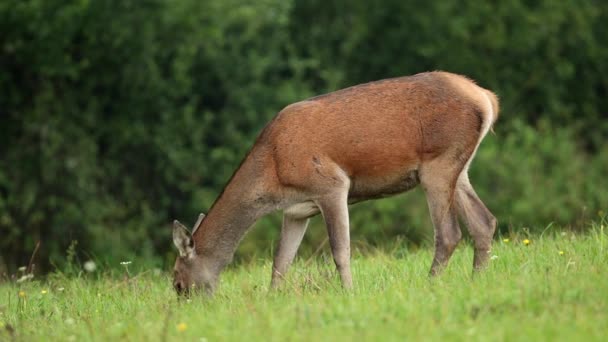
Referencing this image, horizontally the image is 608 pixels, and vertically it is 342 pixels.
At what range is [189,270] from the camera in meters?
9.92

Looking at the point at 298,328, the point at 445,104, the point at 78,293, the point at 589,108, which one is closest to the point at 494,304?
the point at 298,328

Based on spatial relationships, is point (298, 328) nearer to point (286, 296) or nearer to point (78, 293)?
point (286, 296)

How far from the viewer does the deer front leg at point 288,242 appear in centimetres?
997

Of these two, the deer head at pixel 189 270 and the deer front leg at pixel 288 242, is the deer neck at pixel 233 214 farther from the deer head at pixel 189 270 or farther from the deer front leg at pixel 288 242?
the deer front leg at pixel 288 242

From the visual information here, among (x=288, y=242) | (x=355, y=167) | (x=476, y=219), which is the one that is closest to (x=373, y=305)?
(x=355, y=167)

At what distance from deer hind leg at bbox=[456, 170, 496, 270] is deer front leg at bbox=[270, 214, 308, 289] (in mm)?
1364

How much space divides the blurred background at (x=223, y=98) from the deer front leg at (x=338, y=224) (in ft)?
34.7

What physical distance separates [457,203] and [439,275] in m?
1.14

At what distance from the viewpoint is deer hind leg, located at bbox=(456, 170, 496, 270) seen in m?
9.58

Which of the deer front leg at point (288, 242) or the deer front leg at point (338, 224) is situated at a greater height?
the deer front leg at point (338, 224)

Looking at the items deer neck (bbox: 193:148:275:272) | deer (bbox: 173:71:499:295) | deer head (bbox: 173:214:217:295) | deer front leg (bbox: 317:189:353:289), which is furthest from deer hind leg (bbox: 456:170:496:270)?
deer head (bbox: 173:214:217:295)

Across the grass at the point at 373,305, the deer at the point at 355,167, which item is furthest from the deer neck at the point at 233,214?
the grass at the point at 373,305

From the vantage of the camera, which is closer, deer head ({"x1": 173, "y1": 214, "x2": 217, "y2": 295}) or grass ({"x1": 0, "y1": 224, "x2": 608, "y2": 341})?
grass ({"x1": 0, "y1": 224, "x2": 608, "y2": 341})

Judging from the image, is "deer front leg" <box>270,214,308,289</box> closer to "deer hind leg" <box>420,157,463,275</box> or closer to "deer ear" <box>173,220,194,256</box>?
"deer ear" <box>173,220,194,256</box>
